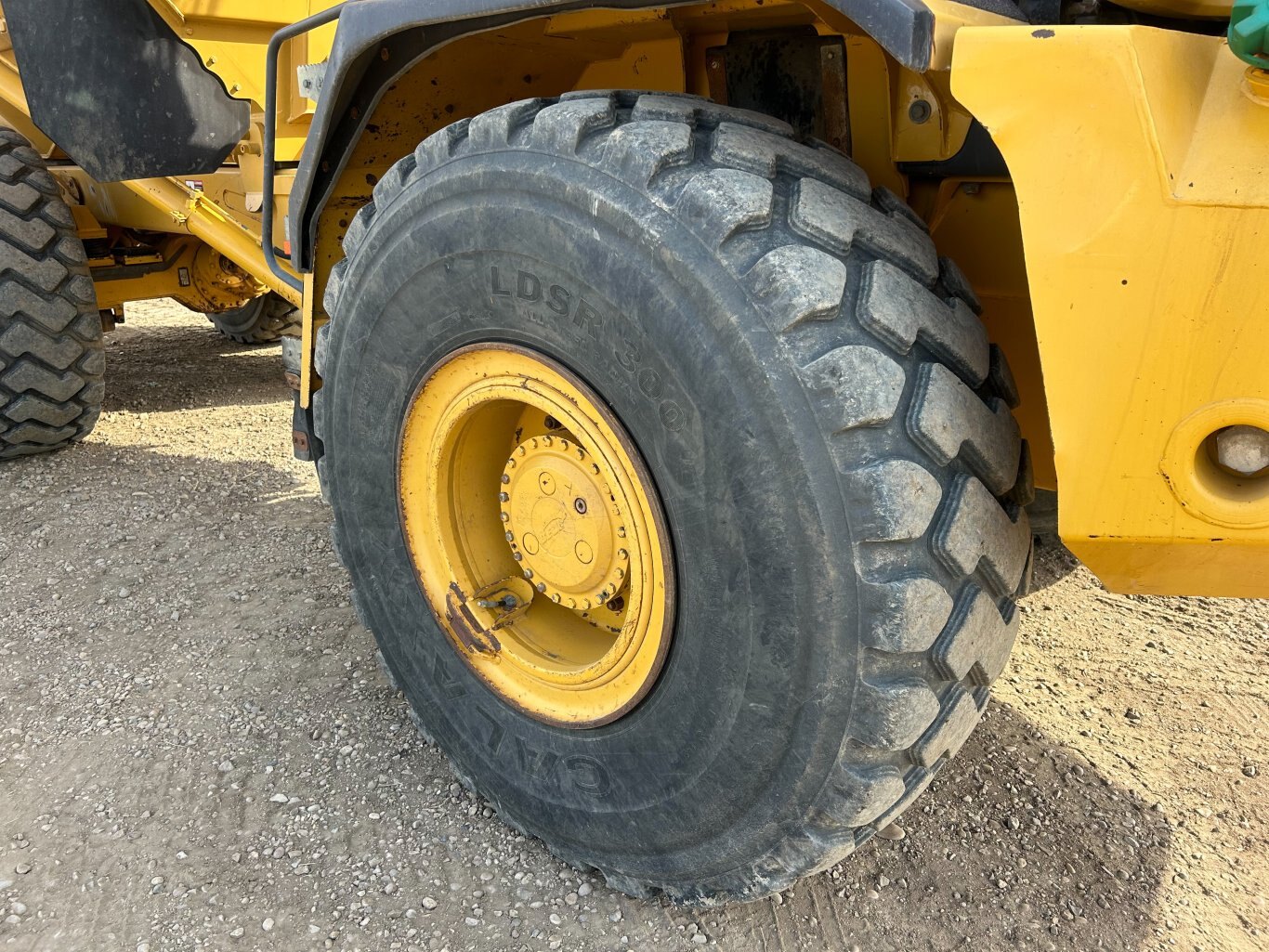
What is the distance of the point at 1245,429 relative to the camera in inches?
50.4

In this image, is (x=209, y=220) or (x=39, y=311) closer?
(x=209, y=220)

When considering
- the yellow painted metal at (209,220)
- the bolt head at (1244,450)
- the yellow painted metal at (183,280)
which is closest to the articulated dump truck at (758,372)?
the bolt head at (1244,450)

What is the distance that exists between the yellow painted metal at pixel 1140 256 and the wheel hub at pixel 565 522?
2.59ft

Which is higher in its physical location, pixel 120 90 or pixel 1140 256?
pixel 1140 256

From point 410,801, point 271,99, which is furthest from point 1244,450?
point 271,99

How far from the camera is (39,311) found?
4262mm

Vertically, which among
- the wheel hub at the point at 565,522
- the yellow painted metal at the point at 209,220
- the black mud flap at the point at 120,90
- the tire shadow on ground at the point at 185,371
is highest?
the black mud flap at the point at 120,90

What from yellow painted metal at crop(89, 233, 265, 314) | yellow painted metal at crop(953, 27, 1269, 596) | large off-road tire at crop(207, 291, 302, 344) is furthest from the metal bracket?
large off-road tire at crop(207, 291, 302, 344)

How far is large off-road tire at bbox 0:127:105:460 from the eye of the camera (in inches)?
166

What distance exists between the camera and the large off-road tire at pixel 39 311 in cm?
421

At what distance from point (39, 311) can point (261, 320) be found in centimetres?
230

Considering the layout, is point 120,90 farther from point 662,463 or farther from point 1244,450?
point 1244,450

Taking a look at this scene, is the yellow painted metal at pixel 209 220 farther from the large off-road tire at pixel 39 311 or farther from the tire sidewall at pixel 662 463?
the tire sidewall at pixel 662 463

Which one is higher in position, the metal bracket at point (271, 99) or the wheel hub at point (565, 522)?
the metal bracket at point (271, 99)
